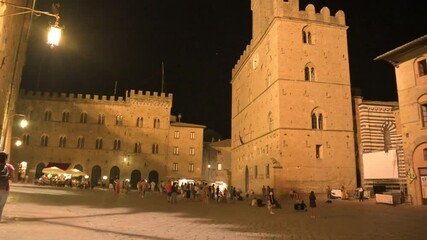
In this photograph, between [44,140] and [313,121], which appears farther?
[44,140]

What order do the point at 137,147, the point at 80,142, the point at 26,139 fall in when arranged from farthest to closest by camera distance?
the point at 137,147, the point at 80,142, the point at 26,139

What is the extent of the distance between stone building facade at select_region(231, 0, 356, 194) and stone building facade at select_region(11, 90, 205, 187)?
70.3 feet

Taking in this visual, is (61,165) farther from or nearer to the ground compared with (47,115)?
nearer to the ground

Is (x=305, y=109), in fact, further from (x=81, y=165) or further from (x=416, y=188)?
(x=81, y=165)

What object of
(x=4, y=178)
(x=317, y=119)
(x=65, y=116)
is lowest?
(x=4, y=178)

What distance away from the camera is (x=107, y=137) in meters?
50.8

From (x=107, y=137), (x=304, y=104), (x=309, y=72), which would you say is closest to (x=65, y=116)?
(x=107, y=137)

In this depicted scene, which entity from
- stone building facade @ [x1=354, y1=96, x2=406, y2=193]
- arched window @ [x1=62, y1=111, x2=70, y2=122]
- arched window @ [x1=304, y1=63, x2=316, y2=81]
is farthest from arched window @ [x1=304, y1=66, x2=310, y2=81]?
arched window @ [x1=62, y1=111, x2=70, y2=122]

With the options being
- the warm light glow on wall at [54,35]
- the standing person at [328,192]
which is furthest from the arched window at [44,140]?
the warm light glow on wall at [54,35]

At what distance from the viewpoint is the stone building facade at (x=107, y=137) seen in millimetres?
48812

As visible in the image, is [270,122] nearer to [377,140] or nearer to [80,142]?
[377,140]

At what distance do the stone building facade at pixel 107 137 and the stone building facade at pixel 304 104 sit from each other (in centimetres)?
2144

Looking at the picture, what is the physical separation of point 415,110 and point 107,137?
1616 inches

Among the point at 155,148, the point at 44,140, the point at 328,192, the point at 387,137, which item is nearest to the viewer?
the point at 328,192
